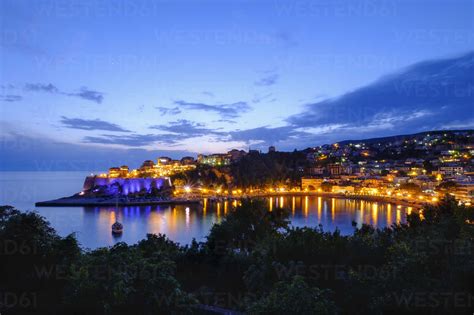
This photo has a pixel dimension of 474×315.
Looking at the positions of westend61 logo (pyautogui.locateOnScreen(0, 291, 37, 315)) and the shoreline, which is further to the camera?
the shoreline

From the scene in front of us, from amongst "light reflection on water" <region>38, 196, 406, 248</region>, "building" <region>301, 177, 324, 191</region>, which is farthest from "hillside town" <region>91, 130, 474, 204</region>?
"light reflection on water" <region>38, 196, 406, 248</region>

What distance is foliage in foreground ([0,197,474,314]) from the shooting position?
405 cm

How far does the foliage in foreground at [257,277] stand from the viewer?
13.3ft

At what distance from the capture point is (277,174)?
6562cm

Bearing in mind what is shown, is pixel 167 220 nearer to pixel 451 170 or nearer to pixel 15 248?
pixel 15 248

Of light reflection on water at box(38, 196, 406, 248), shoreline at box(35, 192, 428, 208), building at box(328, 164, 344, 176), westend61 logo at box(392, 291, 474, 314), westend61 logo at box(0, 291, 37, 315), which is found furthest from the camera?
building at box(328, 164, 344, 176)

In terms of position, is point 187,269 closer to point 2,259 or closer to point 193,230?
point 2,259

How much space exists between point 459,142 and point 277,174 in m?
45.2

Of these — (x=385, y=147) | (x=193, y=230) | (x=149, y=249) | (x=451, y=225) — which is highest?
(x=385, y=147)

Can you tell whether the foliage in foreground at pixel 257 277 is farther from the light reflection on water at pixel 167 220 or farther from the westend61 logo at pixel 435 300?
the light reflection on water at pixel 167 220

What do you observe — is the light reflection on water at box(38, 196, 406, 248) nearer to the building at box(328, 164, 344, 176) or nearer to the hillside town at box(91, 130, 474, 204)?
the hillside town at box(91, 130, 474, 204)

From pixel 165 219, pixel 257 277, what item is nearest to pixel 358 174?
pixel 165 219

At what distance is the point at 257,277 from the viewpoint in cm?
675

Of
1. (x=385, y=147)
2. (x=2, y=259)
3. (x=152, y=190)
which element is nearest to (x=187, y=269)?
(x=2, y=259)
